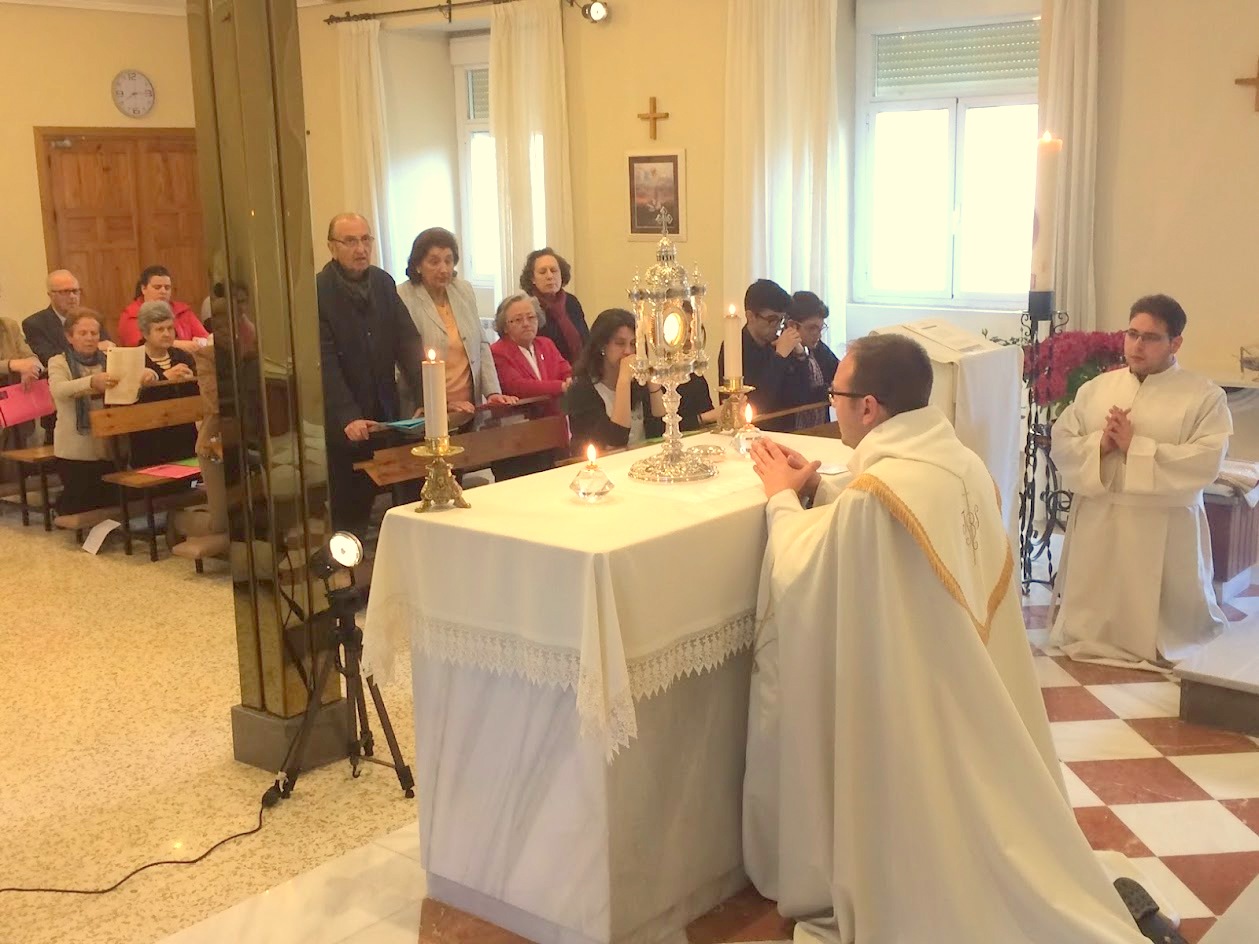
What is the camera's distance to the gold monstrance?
3.30m

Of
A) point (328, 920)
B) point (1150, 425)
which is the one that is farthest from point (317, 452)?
point (1150, 425)

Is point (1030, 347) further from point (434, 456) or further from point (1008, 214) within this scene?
point (434, 456)

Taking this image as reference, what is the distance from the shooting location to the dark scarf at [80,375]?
695cm

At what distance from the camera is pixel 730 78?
314 inches

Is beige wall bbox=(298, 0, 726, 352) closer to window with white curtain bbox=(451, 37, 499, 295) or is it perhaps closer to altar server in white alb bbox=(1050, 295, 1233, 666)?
window with white curtain bbox=(451, 37, 499, 295)

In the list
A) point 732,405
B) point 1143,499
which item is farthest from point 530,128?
point 732,405

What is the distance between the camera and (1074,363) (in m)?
5.42

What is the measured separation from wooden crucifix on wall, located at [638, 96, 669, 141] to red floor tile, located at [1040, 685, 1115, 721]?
4.93m

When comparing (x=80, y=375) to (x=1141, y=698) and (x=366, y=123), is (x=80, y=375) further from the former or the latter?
(x=1141, y=698)

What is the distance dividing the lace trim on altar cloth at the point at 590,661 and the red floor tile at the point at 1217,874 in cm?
128

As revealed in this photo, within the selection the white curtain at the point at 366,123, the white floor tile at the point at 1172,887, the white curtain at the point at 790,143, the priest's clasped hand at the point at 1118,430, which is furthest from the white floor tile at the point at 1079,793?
the white curtain at the point at 366,123

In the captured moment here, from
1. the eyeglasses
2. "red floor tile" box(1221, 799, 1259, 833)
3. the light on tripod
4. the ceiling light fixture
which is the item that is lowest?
"red floor tile" box(1221, 799, 1259, 833)

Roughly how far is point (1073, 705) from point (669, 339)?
2.12 meters

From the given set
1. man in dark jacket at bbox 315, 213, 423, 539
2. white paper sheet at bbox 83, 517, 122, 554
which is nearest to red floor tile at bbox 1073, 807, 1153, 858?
man in dark jacket at bbox 315, 213, 423, 539
